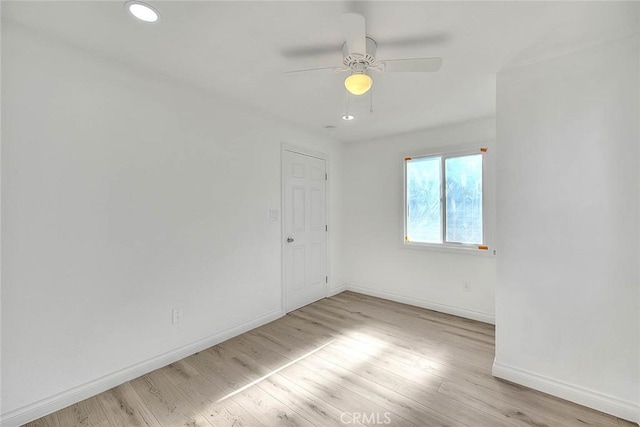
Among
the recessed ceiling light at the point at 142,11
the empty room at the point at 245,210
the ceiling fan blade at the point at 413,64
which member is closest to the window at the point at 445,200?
the empty room at the point at 245,210

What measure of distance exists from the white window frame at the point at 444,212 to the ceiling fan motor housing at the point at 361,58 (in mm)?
2093

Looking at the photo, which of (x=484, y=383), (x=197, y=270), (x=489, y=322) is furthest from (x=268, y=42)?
(x=489, y=322)

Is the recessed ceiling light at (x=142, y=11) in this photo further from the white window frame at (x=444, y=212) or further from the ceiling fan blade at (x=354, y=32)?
the white window frame at (x=444, y=212)

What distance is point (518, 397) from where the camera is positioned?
188cm

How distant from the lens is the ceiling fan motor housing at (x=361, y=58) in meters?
1.60

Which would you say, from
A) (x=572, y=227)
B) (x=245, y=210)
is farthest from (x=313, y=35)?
(x=572, y=227)

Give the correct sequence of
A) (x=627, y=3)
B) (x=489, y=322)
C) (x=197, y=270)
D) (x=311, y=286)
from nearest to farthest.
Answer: (x=627, y=3) → (x=197, y=270) → (x=489, y=322) → (x=311, y=286)

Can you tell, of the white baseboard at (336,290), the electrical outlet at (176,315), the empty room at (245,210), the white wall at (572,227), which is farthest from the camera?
the white baseboard at (336,290)

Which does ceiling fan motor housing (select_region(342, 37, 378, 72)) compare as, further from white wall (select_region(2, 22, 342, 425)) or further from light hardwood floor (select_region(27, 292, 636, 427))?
light hardwood floor (select_region(27, 292, 636, 427))

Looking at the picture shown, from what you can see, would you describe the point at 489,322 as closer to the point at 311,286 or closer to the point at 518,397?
the point at 518,397

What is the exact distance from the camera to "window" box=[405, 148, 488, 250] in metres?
3.23

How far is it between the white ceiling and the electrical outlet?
6.53ft

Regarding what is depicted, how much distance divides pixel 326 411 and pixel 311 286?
2041mm

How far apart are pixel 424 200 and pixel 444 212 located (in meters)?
0.31
